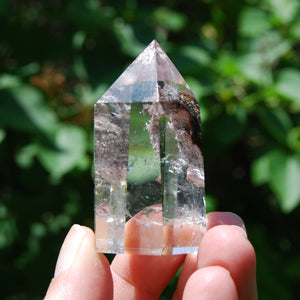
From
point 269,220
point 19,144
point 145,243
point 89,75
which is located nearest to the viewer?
point 145,243

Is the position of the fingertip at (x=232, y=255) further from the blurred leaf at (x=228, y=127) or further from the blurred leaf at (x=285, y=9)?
the blurred leaf at (x=285, y=9)

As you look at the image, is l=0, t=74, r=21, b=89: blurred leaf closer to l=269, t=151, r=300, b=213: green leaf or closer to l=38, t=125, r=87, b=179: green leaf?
l=38, t=125, r=87, b=179: green leaf

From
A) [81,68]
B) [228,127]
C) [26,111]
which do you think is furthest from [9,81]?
[228,127]

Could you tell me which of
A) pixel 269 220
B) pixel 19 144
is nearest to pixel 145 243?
pixel 19 144

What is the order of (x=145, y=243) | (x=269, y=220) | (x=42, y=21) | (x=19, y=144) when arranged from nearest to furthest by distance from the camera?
(x=145, y=243)
(x=19, y=144)
(x=42, y=21)
(x=269, y=220)

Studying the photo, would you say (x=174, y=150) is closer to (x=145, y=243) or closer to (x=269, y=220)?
(x=145, y=243)

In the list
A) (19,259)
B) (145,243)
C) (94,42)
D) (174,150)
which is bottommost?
(19,259)

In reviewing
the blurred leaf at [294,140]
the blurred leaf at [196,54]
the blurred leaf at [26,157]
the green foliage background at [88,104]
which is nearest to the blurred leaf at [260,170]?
the green foliage background at [88,104]
